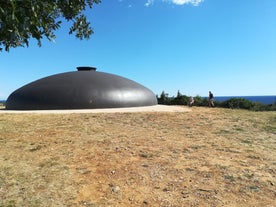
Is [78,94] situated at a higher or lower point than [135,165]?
higher

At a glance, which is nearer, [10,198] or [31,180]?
[10,198]

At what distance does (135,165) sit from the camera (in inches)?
305

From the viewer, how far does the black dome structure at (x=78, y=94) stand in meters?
23.4

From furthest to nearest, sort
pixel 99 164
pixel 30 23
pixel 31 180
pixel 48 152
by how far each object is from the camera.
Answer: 1. pixel 48 152
2. pixel 99 164
3. pixel 31 180
4. pixel 30 23

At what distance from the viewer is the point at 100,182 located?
659 centimetres

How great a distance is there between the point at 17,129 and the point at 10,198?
7.40m

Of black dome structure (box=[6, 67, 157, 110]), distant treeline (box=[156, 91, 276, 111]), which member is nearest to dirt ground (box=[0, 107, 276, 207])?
black dome structure (box=[6, 67, 157, 110])

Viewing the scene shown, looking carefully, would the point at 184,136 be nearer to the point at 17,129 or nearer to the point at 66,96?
the point at 17,129

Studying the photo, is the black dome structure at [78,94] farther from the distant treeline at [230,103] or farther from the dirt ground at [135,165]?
the dirt ground at [135,165]

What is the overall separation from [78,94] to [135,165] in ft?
55.5

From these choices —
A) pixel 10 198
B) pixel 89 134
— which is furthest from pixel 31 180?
pixel 89 134

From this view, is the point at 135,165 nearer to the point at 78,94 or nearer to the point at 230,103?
the point at 78,94

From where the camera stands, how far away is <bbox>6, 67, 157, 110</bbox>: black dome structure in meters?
23.4

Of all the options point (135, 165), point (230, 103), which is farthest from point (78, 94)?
point (135, 165)
